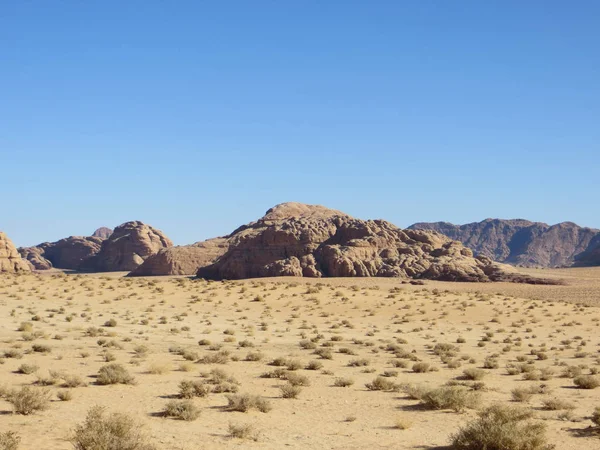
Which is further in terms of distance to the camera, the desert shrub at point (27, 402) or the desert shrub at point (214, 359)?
the desert shrub at point (214, 359)

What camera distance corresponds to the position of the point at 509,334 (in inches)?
1296

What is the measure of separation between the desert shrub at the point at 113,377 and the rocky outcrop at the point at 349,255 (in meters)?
48.5

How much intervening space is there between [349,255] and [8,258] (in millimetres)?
39864

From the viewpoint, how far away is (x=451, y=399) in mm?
14211

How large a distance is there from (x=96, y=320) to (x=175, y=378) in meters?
14.8

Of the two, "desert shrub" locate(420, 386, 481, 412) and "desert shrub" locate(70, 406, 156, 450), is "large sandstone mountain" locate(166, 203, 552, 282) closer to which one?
"desert shrub" locate(420, 386, 481, 412)

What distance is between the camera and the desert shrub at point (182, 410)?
1272 cm

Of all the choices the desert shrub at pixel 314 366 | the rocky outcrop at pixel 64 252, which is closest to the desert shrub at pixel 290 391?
the desert shrub at pixel 314 366

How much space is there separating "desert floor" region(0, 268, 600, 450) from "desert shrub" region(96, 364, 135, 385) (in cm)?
13

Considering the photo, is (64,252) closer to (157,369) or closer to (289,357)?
(289,357)

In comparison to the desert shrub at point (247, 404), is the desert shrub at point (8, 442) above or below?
above

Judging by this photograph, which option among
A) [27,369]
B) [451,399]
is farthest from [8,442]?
[451,399]

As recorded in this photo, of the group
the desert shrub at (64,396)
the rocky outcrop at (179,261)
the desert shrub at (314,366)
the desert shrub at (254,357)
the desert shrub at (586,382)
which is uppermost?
the rocky outcrop at (179,261)

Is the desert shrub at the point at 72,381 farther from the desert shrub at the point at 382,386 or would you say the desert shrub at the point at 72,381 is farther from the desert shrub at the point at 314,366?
the desert shrub at the point at 382,386
